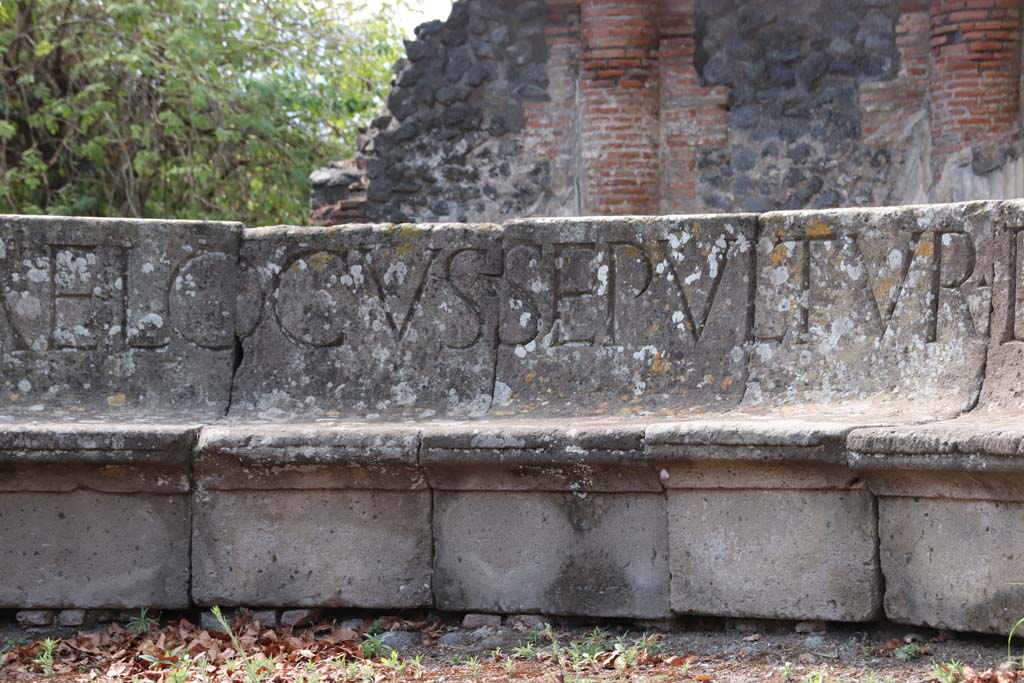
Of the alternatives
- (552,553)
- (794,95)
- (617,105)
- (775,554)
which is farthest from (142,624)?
(794,95)

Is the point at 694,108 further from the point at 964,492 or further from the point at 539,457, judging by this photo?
the point at 964,492

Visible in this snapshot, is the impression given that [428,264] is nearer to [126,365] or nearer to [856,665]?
[126,365]

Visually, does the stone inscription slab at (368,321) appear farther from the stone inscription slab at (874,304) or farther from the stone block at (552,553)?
the stone inscription slab at (874,304)

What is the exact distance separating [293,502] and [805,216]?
1851 mm

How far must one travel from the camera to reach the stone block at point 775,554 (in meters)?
3.72

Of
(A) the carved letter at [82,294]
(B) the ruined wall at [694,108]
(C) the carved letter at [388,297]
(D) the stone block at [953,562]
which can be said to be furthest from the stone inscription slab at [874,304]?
(B) the ruined wall at [694,108]

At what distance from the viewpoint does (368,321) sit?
4.49 meters

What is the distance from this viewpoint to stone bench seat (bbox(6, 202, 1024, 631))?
376 centimetres

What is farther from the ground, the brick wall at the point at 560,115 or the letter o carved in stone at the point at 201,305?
the brick wall at the point at 560,115

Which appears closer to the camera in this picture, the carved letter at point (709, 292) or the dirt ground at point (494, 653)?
the dirt ground at point (494, 653)

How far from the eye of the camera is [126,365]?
453 centimetres

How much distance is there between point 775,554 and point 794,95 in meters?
7.08

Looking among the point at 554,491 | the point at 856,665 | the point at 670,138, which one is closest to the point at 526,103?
the point at 670,138

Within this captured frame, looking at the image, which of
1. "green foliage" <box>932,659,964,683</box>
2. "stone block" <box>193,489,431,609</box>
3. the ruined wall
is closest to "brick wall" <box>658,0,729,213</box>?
the ruined wall
